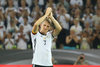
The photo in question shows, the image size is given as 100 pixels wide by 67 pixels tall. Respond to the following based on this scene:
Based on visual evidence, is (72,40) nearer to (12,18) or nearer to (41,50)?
(12,18)

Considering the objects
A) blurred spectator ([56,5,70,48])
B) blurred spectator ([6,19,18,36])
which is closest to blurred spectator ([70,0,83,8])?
blurred spectator ([56,5,70,48])

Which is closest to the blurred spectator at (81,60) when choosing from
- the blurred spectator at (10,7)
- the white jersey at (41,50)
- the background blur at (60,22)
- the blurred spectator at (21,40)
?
the background blur at (60,22)

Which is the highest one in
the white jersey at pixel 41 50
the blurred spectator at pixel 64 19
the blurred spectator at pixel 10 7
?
the blurred spectator at pixel 10 7

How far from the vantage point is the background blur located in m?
7.98

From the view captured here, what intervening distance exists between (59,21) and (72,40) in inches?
32.7

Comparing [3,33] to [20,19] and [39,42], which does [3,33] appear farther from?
[39,42]

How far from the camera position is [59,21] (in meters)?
8.31

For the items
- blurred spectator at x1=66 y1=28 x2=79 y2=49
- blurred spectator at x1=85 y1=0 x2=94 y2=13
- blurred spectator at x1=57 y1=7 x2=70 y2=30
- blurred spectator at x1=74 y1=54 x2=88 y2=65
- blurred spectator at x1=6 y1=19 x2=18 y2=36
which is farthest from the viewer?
blurred spectator at x1=85 y1=0 x2=94 y2=13

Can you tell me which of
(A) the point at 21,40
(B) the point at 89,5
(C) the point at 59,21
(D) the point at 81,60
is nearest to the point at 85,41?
(D) the point at 81,60

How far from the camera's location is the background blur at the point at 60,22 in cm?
798

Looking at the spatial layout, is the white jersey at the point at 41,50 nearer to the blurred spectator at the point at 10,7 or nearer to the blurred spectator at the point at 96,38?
the blurred spectator at the point at 96,38

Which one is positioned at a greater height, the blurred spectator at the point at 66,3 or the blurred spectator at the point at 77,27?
the blurred spectator at the point at 66,3

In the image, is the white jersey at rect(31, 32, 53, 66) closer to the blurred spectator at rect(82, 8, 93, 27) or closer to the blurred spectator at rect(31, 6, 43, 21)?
the blurred spectator at rect(31, 6, 43, 21)

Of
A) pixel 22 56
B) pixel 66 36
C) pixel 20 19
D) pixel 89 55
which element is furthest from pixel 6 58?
pixel 89 55
